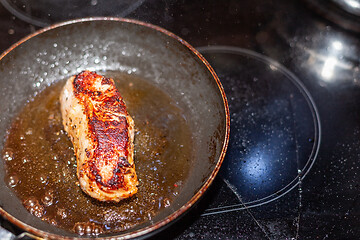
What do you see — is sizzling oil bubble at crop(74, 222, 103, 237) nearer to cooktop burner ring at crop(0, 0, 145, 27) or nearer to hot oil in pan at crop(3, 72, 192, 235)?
hot oil in pan at crop(3, 72, 192, 235)

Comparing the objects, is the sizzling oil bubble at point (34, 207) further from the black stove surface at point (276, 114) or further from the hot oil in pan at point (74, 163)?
the black stove surface at point (276, 114)

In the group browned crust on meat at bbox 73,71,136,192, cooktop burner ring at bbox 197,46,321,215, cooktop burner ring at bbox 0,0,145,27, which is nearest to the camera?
browned crust on meat at bbox 73,71,136,192

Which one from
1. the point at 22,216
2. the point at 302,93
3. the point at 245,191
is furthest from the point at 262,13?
the point at 22,216

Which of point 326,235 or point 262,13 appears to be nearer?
point 326,235

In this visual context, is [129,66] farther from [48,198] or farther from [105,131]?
[48,198]

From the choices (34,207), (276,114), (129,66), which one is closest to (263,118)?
(276,114)

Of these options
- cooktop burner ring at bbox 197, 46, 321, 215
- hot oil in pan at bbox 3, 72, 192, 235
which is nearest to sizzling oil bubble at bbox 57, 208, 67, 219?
hot oil in pan at bbox 3, 72, 192, 235

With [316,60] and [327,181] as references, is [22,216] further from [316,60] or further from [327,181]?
[316,60]
